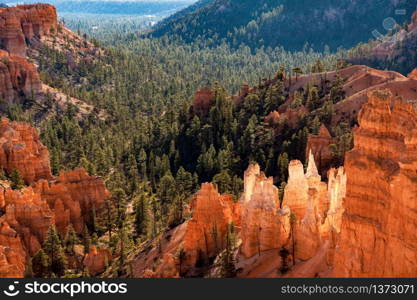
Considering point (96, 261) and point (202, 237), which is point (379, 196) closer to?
point (202, 237)

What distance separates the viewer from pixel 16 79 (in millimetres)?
121688

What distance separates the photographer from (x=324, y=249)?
3916 cm

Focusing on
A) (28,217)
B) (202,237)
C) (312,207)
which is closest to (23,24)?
(28,217)

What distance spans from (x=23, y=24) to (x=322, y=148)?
107 meters

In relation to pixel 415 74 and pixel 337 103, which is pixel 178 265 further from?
pixel 415 74

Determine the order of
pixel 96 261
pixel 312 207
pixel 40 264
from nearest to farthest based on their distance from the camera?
pixel 312 207
pixel 40 264
pixel 96 261

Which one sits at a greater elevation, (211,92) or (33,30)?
(33,30)

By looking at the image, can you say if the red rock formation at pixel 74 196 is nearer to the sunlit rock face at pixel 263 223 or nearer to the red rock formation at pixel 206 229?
the red rock formation at pixel 206 229

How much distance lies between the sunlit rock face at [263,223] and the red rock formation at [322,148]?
22.4m

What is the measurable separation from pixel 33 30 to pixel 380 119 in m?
140

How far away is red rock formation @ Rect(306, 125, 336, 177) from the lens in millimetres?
67062

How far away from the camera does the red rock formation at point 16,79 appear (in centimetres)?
11920

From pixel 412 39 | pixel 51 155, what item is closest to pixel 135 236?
pixel 51 155

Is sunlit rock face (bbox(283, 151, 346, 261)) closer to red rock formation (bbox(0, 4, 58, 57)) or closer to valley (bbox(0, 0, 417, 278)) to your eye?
valley (bbox(0, 0, 417, 278))
